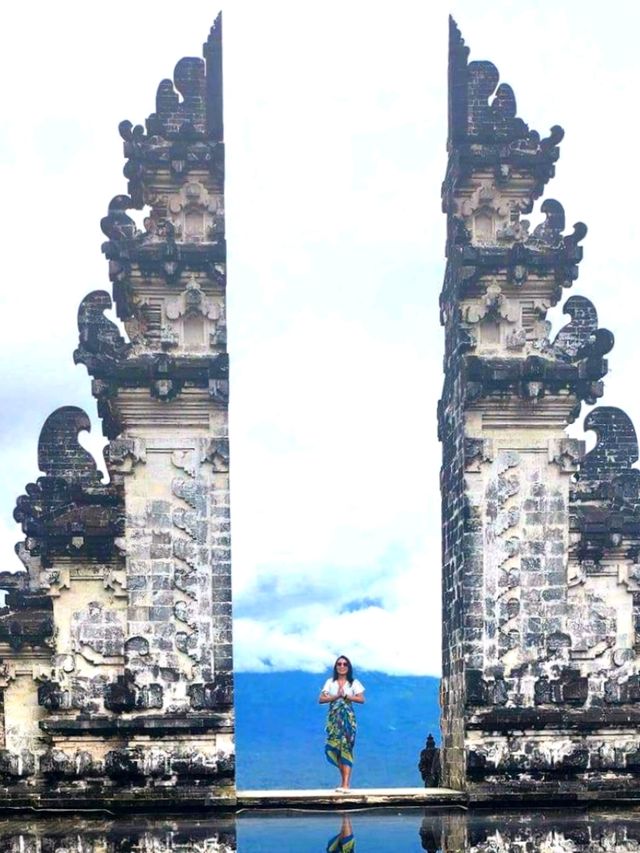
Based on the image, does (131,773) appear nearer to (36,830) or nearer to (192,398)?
(36,830)

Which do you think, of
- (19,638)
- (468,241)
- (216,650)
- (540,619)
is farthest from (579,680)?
(19,638)

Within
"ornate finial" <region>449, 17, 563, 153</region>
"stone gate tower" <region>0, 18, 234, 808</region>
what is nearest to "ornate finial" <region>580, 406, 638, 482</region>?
"ornate finial" <region>449, 17, 563, 153</region>

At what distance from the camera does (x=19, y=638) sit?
19234 mm

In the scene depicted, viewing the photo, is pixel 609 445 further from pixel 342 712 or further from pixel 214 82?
pixel 214 82

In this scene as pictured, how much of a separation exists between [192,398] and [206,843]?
664 centimetres

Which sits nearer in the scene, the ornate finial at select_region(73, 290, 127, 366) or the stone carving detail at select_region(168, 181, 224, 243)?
the ornate finial at select_region(73, 290, 127, 366)

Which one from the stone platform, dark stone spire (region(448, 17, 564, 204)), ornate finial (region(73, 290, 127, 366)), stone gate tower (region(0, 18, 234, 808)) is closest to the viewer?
the stone platform

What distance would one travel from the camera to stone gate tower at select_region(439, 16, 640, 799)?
1947 centimetres

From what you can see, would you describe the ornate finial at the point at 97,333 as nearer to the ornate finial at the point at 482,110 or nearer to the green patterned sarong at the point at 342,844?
the ornate finial at the point at 482,110

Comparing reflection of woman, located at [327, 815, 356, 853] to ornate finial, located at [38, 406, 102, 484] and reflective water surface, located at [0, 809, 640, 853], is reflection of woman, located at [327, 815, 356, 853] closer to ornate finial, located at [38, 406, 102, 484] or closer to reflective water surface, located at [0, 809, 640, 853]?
reflective water surface, located at [0, 809, 640, 853]

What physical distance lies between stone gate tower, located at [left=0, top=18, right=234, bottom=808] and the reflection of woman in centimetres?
361

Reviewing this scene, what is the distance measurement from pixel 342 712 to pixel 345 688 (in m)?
0.30

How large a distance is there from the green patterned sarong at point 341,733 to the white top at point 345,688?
14 cm

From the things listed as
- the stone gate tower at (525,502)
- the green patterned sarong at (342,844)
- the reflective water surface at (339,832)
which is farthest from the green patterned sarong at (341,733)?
the green patterned sarong at (342,844)
